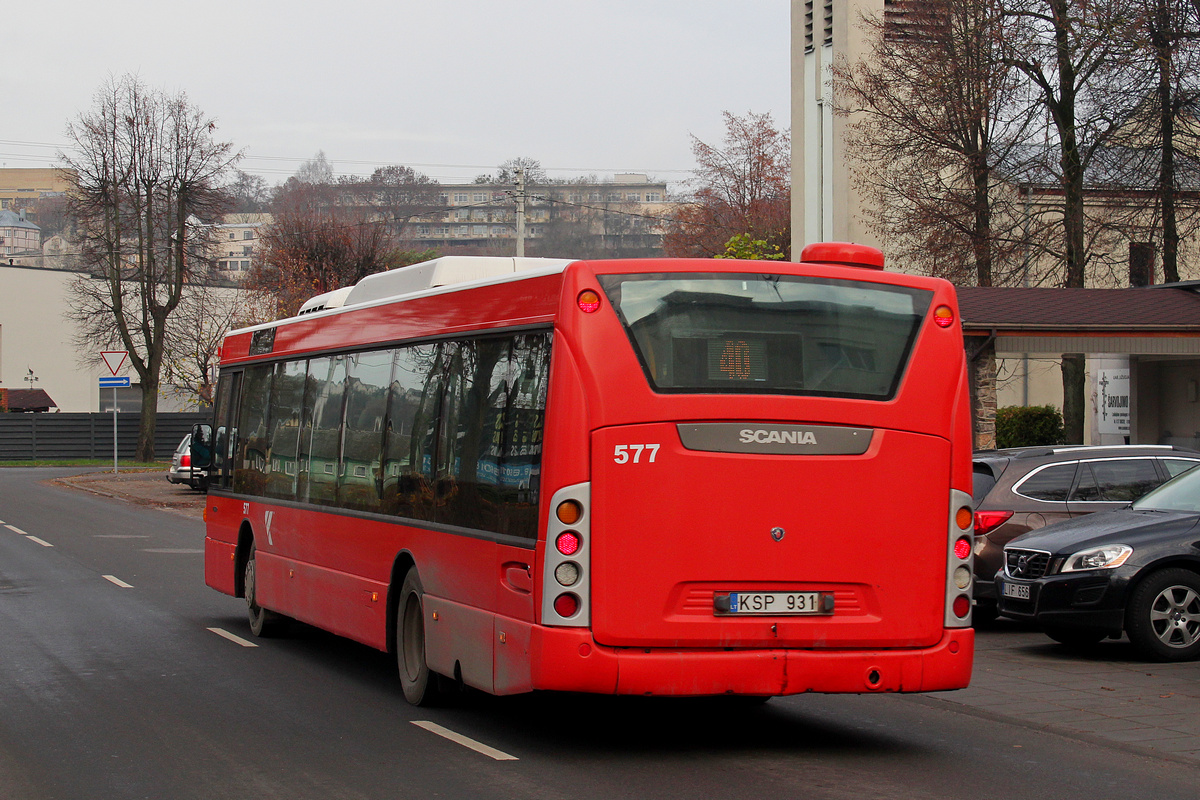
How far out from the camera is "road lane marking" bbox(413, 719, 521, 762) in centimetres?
752

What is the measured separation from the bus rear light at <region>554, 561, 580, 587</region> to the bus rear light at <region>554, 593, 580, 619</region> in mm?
65

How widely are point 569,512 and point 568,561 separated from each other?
25 centimetres

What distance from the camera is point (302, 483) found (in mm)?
11453

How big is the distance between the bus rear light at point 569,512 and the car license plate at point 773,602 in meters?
0.82

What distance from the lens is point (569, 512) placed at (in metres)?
7.14

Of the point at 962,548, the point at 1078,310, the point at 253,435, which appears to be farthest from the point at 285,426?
the point at 1078,310

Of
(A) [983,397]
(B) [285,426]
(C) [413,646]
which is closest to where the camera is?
(C) [413,646]

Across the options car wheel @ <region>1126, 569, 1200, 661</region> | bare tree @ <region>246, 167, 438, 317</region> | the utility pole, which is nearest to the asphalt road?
car wheel @ <region>1126, 569, 1200, 661</region>

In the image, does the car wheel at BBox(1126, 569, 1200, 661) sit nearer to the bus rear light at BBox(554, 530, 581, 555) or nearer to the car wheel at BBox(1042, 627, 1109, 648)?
the car wheel at BBox(1042, 627, 1109, 648)

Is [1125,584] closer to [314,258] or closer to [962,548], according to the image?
[962,548]

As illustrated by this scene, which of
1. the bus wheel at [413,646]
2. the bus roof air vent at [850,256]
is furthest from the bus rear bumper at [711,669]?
the bus roof air vent at [850,256]

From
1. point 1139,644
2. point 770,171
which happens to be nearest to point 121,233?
point 770,171

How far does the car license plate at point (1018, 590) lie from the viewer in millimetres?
11484

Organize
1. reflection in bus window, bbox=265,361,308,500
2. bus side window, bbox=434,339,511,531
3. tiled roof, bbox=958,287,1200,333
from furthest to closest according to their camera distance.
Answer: tiled roof, bbox=958,287,1200,333 < reflection in bus window, bbox=265,361,308,500 < bus side window, bbox=434,339,511,531
